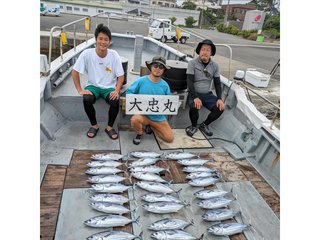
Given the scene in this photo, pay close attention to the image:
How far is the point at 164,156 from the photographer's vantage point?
3924 millimetres

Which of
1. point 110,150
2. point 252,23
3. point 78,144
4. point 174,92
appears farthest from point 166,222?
point 252,23

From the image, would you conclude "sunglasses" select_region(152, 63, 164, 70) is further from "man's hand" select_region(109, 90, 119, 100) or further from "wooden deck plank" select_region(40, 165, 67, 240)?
"wooden deck plank" select_region(40, 165, 67, 240)

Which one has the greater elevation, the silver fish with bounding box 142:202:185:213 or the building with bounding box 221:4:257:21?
the building with bounding box 221:4:257:21

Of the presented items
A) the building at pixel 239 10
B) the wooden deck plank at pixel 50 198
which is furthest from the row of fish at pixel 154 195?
the building at pixel 239 10

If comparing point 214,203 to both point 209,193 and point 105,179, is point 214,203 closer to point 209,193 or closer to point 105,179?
point 209,193

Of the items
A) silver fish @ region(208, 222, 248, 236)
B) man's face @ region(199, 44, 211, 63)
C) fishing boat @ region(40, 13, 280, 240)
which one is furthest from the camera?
man's face @ region(199, 44, 211, 63)

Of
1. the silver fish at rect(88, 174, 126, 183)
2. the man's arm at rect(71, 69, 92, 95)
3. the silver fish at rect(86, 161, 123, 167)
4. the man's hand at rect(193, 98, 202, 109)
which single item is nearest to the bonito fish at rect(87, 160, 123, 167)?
the silver fish at rect(86, 161, 123, 167)

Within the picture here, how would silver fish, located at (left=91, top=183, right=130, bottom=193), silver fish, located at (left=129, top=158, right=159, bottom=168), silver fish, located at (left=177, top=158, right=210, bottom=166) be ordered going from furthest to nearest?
silver fish, located at (left=177, top=158, right=210, bottom=166) → silver fish, located at (left=129, top=158, right=159, bottom=168) → silver fish, located at (left=91, top=183, right=130, bottom=193)

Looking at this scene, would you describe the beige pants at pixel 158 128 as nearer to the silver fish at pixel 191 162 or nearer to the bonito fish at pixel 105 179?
the silver fish at pixel 191 162

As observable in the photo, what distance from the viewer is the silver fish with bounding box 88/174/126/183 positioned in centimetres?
321

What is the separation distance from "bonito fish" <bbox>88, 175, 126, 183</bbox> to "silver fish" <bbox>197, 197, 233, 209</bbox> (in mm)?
1087

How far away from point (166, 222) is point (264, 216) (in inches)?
49.9

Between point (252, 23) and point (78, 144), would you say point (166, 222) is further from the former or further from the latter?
point (252, 23)

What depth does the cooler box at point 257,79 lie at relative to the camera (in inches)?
440
